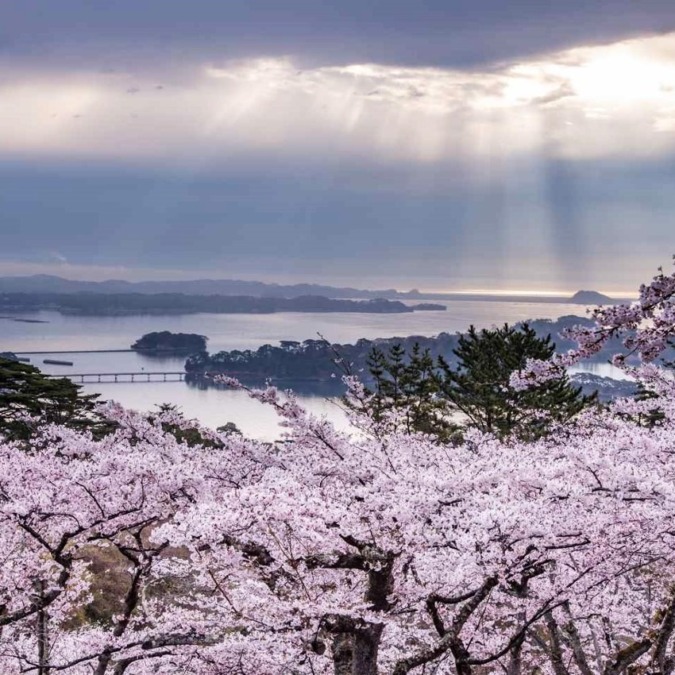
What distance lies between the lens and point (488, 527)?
5.80m

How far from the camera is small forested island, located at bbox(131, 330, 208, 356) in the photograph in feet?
496

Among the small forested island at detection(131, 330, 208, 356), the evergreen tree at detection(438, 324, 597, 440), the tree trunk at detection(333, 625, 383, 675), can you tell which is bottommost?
the small forested island at detection(131, 330, 208, 356)

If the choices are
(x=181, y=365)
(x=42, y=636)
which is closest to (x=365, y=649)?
(x=42, y=636)

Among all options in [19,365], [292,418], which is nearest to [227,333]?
[19,365]

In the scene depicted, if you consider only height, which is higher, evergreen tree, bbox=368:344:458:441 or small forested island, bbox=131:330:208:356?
evergreen tree, bbox=368:344:458:441

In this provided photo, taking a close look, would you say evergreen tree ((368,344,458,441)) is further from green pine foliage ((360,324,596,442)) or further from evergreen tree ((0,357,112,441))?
evergreen tree ((0,357,112,441))

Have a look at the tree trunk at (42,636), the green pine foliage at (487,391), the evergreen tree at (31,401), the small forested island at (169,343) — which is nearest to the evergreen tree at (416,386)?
the green pine foliage at (487,391)

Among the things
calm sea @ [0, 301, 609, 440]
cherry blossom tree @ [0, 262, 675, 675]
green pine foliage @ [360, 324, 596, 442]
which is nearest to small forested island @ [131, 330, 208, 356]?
calm sea @ [0, 301, 609, 440]

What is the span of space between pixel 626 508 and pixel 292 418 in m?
3.80

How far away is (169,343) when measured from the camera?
503ft

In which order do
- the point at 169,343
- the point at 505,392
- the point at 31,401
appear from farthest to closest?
1. the point at 169,343
2. the point at 31,401
3. the point at 505,392

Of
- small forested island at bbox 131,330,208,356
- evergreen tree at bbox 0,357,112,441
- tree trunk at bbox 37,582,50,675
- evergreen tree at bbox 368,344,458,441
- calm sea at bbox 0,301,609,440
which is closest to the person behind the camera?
tree trunk at bbox 37,582,50,675

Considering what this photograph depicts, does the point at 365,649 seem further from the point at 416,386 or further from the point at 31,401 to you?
the point at 31,401

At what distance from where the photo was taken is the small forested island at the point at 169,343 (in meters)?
151
